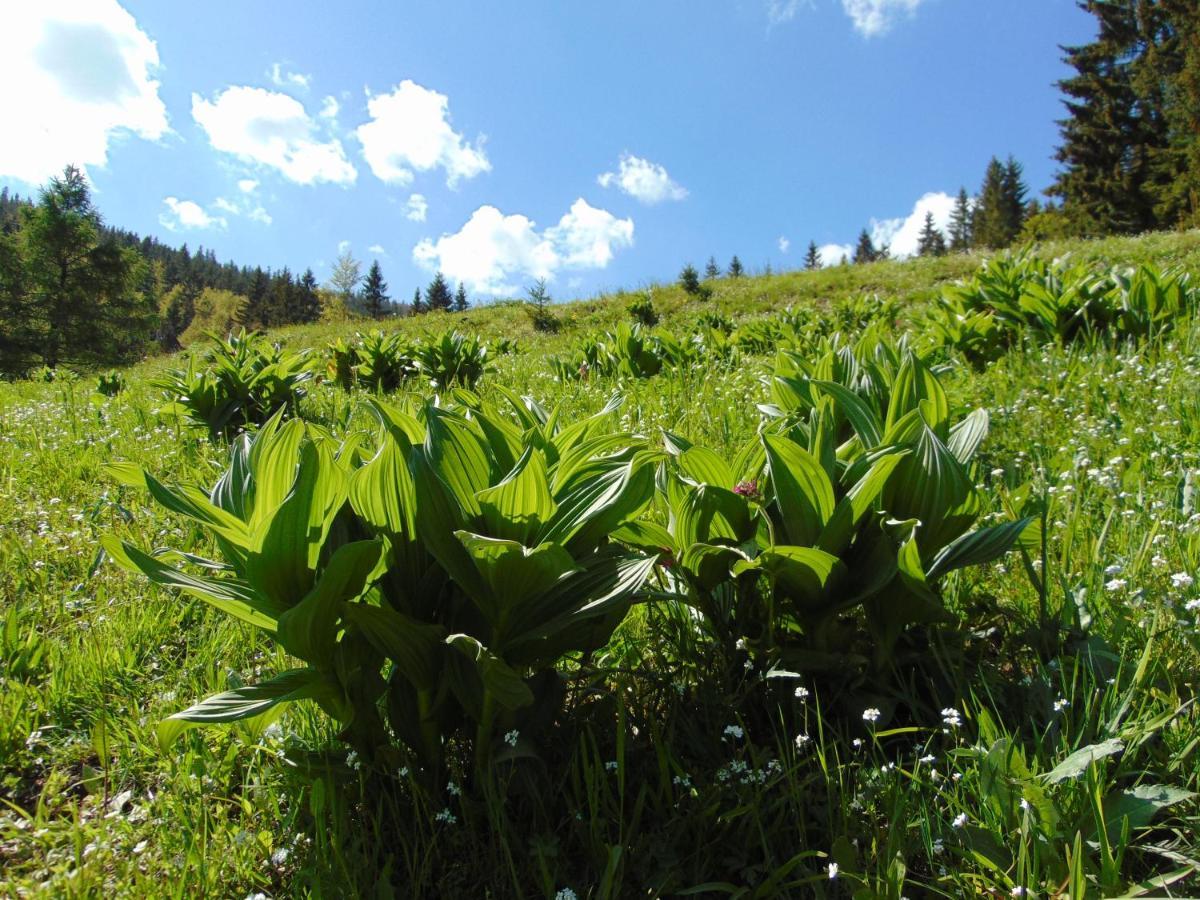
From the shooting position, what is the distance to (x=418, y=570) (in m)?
1.39

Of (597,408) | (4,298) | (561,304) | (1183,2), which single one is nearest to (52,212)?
(4,298)

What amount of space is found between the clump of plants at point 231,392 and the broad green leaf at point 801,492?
4.28 metres

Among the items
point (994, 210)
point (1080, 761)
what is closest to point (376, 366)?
point (1080, 761)

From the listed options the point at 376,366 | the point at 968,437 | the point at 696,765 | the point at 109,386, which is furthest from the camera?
the point at 109,386

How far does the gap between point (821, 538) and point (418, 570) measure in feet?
2.99

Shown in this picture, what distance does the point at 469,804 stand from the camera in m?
1.26

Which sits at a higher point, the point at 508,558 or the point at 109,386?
the point at 109,386

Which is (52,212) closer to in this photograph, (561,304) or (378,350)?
(561,304)

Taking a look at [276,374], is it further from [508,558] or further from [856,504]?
[856,504]

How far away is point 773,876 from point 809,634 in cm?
60

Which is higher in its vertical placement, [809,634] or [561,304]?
[561,304]

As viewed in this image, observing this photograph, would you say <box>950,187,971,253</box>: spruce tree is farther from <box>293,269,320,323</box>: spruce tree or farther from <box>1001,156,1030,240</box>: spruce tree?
<box>293,269,320,323</box>: spruce tree

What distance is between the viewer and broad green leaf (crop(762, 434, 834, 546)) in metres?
1.49

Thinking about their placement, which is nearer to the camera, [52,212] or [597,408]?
[597,408]
